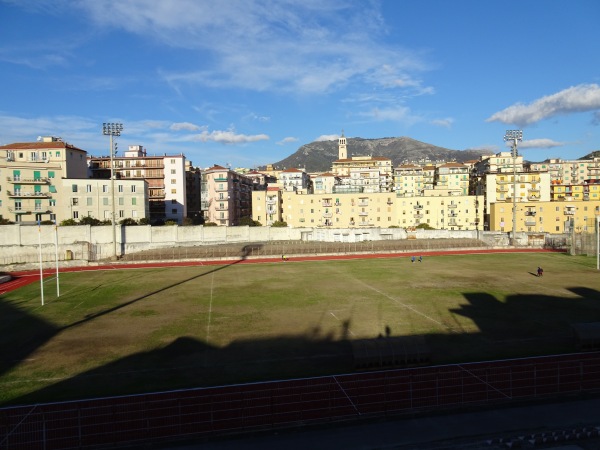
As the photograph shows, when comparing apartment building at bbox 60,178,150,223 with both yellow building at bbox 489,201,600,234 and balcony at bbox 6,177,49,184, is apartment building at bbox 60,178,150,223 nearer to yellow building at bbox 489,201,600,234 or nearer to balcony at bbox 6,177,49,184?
balcony at bbox 6,177,49,184

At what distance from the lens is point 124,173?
98.1 meters

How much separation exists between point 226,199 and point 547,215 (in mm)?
70205

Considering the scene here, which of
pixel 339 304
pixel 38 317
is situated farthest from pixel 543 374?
pixel 38 317

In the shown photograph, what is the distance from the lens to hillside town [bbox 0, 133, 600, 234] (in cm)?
7169

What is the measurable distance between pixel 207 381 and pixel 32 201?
69264 mm

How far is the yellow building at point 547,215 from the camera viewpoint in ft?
285

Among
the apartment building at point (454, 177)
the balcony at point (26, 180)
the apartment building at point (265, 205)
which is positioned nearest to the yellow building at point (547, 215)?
the apartment building at point (454, 177)

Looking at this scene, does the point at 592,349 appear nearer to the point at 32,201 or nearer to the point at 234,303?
the point at 234,303

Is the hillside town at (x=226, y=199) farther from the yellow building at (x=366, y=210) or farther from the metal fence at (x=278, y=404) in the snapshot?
the metal fence at (x=278, y=404)

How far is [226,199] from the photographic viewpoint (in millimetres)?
97000

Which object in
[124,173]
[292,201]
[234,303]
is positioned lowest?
[234,303]

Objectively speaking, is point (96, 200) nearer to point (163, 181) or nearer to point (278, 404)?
point (163, 181)


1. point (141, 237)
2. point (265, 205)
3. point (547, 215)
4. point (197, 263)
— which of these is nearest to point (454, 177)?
point (547, 215)

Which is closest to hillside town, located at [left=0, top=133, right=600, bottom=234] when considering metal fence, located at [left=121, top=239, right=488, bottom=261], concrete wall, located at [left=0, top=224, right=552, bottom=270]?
concrete wall, located at [left=0, top=224, right=552, bottom=270]
